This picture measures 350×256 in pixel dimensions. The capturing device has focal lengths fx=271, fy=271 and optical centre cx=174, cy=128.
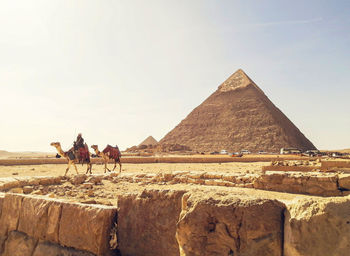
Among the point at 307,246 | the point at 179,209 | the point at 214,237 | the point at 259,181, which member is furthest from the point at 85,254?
the point at 259,181

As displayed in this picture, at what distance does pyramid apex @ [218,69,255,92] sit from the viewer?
308 ft

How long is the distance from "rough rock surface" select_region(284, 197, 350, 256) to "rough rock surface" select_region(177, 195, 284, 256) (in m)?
0.16

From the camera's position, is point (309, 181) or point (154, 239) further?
point (309, 181)

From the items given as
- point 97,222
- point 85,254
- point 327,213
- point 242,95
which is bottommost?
point 85,254

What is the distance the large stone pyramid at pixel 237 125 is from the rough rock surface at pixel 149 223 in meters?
69.0

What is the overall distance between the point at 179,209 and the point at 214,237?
0.67 metres

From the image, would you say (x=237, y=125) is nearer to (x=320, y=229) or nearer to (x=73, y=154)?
(x=73, y=154)

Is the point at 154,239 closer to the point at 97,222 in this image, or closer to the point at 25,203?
the point at 97,222

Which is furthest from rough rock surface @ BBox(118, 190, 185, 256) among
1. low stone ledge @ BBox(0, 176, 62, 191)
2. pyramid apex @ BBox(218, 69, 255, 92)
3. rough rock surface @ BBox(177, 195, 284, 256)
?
pyramid apex @ BBox(218, 69, 255, 92)

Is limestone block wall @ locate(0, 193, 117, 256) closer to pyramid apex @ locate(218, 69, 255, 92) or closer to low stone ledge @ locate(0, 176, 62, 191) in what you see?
low stone ledge @ locate(0, 176, 62, 191)

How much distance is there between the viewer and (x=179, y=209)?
8.98ft

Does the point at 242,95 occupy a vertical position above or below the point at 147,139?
above

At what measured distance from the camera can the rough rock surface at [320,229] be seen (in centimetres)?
166

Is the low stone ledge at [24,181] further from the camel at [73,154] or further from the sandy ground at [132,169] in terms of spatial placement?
the sandy ground at [132,169]
